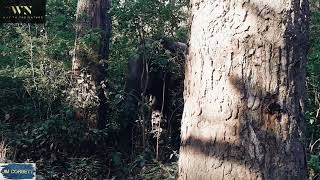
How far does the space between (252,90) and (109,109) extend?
20.1 ft

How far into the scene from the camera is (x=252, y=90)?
1.79 metres

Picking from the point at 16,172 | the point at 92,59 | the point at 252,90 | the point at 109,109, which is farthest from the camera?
the point at 109,109

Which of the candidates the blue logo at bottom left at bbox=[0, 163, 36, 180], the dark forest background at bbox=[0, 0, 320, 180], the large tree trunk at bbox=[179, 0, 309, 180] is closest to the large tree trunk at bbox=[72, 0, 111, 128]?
the dark forest background at bbox=[0, 0, 320, 180]

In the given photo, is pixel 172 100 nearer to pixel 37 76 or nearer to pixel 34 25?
pixel 37 76

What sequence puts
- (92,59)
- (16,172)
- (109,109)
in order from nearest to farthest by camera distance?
(16,172) → (92,59) → (109,109)

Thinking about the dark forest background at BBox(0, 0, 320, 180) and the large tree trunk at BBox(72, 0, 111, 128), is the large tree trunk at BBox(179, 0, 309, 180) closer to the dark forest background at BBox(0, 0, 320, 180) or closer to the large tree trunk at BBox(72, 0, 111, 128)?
the dark forest background at BBox(0, 0, 320, 180)

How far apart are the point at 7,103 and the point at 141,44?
3034 mm

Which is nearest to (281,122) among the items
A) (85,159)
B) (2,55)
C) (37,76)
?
(85,159)

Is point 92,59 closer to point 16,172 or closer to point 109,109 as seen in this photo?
point 109,109

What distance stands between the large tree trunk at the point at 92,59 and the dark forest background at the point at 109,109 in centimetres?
13

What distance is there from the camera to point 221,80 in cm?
182

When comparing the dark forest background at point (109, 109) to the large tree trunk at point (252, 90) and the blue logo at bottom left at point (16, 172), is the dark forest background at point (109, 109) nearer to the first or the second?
the blue logo at bottom left at point (16, 172)

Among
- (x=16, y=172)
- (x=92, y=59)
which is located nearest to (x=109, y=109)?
(x=92, y=59)

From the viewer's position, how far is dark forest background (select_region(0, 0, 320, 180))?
22.1ft
